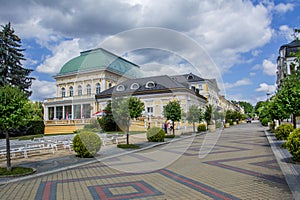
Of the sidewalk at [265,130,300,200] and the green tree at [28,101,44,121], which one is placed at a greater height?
the green tree at [28,101,44,121]

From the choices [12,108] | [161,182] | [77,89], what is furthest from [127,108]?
[77,89]

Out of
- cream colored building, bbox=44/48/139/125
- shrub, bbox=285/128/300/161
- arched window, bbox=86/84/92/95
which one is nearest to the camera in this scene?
shrub, bbox=285/128/300/161

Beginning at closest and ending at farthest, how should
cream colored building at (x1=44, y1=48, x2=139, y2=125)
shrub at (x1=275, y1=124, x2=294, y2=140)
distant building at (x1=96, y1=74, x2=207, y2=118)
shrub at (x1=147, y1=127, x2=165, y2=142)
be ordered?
shrub at (x1=275, y1=124, x2=294, y2=140) → shrub at (x1=147, y1=127, x2=165, y2=142) → distant building at (x1=96, y1=74, x2=207, y2=118) → cream colored building at (x1=44, y1=48, x2=139, y2=125)

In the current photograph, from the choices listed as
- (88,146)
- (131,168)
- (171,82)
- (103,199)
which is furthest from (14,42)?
(103,199)

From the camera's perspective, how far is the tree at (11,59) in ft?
114

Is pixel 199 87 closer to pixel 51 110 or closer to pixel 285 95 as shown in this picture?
pixel 51 110

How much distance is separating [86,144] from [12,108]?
4.55m

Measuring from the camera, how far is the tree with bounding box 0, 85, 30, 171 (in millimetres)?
9039

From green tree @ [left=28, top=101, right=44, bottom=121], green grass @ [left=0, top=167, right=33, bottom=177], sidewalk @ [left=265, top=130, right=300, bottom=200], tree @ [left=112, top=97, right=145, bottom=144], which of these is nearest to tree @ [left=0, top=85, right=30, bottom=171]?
green grass @ [left=0, top=167, right=33, bottom=177]

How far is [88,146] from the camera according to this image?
42.1 feet

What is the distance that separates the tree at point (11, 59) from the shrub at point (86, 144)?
2569cm

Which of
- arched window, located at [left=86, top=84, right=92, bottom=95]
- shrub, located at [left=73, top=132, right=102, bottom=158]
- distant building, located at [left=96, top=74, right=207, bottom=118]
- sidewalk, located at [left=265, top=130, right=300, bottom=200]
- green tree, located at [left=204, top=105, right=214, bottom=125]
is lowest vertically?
sidewalk, located at [left=265, top=130, right=300, bottom=200]

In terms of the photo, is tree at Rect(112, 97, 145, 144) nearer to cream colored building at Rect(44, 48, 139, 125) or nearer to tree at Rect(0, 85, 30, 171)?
tree at Rect(0, 85, 30, 171)

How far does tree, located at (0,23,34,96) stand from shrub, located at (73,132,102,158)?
25692mm
